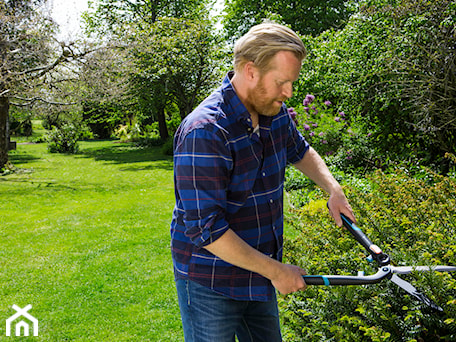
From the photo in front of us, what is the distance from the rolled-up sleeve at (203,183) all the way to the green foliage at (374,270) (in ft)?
2.91

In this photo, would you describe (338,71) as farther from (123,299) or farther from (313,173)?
(313,173)

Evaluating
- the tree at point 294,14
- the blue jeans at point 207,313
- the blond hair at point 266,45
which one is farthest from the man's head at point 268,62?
the tree at point 294,14

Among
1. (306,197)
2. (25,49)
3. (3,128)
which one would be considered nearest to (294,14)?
(25,49)

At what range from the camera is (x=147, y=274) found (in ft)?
16.0

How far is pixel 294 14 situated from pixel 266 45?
2031cm

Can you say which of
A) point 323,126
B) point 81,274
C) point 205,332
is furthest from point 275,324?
point 323,126

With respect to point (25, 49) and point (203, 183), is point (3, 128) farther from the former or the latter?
point (203, 183)

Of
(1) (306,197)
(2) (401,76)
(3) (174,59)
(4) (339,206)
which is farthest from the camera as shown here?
(3) (174,59)

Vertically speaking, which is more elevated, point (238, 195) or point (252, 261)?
point (238, 195)

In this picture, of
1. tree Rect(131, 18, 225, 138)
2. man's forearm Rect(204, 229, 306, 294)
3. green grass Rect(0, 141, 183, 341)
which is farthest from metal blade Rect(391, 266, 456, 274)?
tree Rect(131, 18, 225, 138)

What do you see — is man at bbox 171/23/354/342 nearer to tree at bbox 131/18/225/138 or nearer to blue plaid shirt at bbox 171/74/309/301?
blue plaid shirt at bbox 171/74/309/301

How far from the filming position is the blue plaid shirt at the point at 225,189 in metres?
1.59

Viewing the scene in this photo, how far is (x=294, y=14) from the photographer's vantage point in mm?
20500

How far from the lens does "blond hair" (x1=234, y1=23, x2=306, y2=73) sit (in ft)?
5.19
